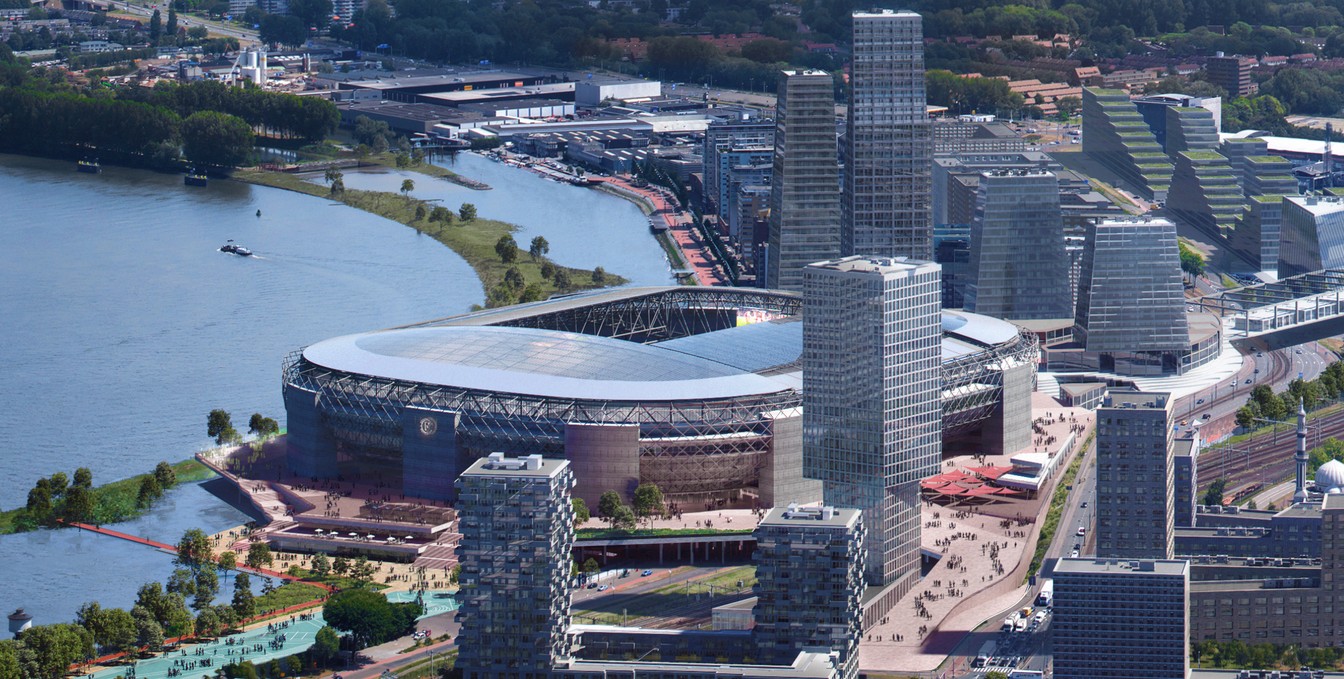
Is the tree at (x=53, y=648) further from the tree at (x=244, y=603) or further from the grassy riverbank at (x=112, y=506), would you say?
the grassy riverbank at (x=112, y=506)

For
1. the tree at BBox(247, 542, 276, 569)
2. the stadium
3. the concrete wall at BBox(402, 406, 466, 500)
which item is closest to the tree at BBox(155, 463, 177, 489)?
the stadium

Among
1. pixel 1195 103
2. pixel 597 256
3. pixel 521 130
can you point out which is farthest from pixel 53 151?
pixel 1195 103

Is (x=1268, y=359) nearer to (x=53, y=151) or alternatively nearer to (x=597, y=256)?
(x=597, y=256)

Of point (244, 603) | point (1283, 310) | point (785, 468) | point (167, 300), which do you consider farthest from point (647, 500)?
point (167, 300)

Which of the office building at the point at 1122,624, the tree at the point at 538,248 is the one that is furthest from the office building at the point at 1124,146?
the office building at the point at 1122,624

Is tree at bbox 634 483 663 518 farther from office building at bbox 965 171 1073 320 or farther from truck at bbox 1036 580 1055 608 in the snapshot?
office building at bbox 965 171 1073 320

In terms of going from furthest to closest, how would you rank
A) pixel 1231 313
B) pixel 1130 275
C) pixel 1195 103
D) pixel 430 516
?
pixel 1195 103
pixel 1231 313
pixel 1130 275
pixel 430 516
